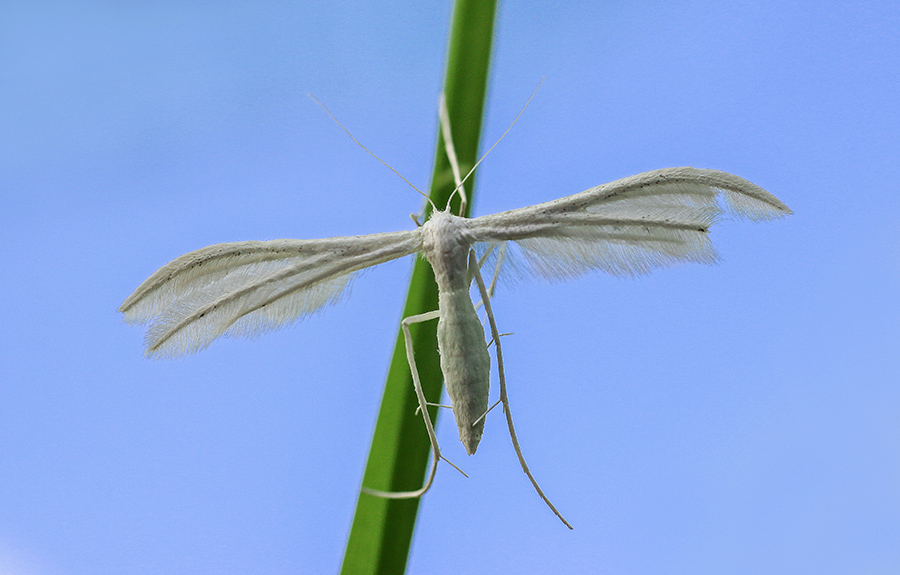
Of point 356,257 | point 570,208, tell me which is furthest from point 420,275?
point 570,208

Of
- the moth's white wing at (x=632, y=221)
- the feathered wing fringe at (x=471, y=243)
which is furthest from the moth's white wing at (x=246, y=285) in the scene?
the moth's white wing at (x=632, y=221)

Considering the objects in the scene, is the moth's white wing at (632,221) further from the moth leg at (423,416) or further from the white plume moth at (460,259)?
the moth leg at (423,416)

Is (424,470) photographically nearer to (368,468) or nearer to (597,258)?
(368,468)

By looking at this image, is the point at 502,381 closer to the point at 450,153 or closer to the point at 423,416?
the point at 423,416

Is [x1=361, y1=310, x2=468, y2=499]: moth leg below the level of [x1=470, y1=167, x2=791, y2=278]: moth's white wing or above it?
below

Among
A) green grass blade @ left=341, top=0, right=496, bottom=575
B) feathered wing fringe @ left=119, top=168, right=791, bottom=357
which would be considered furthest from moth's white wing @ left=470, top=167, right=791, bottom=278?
green grass blade @ left=341, top=0, right=496, bottom=575

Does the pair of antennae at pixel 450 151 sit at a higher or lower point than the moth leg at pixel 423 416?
higher

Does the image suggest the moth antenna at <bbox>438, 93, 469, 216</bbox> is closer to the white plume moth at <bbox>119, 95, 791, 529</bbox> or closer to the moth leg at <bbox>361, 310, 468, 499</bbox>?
the white plume moth at <bbox>119, 95, 791, 529</bbox>
